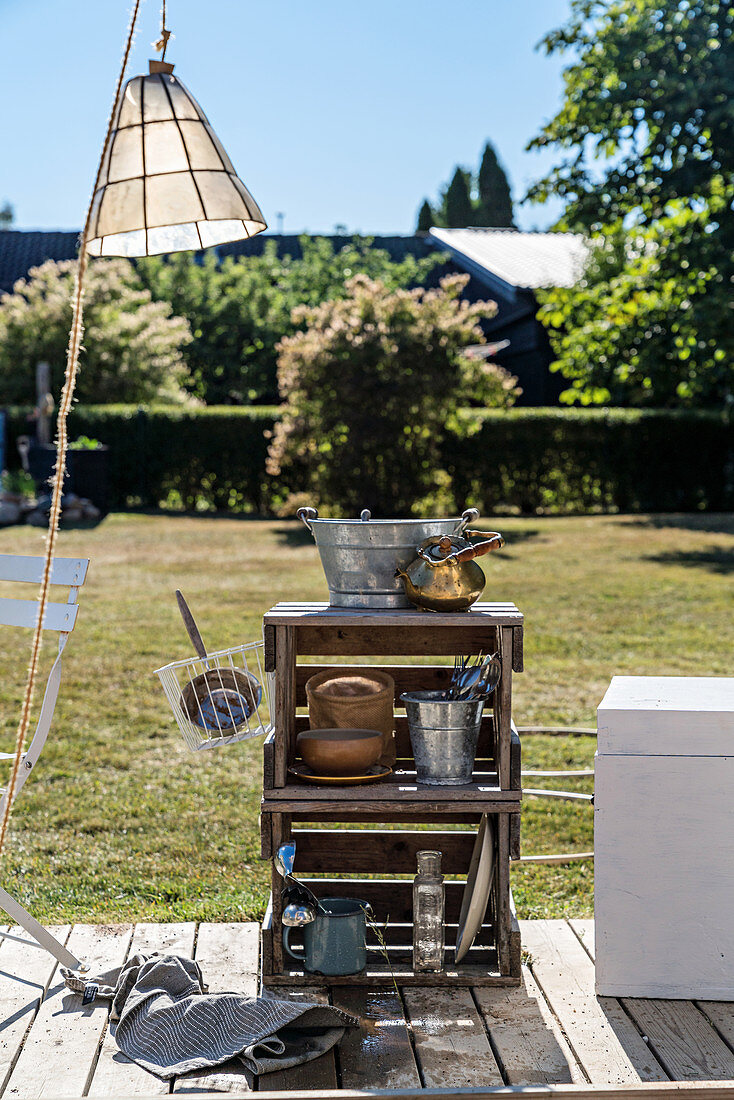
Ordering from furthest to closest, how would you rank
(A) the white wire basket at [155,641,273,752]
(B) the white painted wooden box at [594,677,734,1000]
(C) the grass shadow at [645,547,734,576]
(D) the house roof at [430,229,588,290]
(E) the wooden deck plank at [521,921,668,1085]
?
(D) the house roof at [430,229,588,290] → (C) the grass shadow at [645,547,734,576] → (A) the white wire basket at [155,641,273,752] → (B) the white painted wooden box at [594,677,734,1000] → (E) the wooden deck plank at [521,921,668,1085]

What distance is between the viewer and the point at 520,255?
2327 centimetres

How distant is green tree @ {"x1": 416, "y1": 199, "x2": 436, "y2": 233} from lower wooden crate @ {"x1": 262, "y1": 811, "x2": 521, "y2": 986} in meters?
44.5

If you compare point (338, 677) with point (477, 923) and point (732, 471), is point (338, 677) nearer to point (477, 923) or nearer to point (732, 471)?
point (477, 923)

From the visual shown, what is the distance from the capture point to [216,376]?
23.0m

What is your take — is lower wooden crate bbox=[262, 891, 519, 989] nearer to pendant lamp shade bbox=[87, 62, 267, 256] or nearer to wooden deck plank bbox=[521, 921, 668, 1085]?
wooden deck plank bbox=[521, 921, 668, 1085]

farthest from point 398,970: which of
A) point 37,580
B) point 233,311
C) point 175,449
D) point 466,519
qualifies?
point 233,311

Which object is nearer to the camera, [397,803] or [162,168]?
[162,168]

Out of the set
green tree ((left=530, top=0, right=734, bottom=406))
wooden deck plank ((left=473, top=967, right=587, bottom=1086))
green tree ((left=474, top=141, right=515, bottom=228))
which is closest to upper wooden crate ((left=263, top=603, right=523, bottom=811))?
wooden deck plank ((left=473, top=967, right=587, bottom=1086))

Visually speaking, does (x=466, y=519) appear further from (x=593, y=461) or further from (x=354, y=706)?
(x=593, y=461)

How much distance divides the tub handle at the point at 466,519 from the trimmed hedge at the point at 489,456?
36.3ft

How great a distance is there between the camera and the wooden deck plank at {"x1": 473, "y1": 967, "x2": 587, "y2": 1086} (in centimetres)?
244

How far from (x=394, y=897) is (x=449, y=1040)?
2.21ft

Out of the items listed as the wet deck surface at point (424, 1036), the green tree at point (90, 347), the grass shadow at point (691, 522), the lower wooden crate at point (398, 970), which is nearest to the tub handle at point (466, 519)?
the lower wooden crate at point (398, 970)

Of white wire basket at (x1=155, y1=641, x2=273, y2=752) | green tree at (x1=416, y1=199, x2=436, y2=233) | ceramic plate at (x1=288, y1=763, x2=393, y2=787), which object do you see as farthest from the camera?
green tree at (x1=416, y1=199, x2=436, y2=233)
